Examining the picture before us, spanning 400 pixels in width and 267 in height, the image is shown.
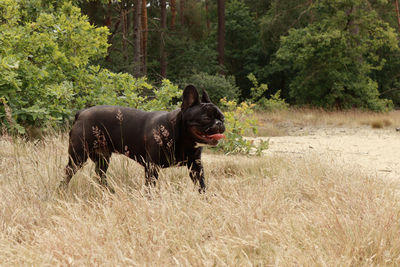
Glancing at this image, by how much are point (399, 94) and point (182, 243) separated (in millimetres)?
27479

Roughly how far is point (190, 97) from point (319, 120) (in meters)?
13.6

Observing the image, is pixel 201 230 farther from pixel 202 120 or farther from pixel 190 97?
pixel 190 97

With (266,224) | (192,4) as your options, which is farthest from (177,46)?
(266,224)

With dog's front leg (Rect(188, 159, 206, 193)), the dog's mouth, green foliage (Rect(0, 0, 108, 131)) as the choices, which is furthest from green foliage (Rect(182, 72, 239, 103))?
the dog's mouth

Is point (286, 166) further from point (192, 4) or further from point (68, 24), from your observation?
point (192, 4)

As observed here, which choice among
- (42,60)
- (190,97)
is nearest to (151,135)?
(190,97)

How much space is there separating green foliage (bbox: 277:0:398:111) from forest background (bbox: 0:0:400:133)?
0.18ft

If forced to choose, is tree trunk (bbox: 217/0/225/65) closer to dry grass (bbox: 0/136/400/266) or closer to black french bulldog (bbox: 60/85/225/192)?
black french bulldog (bbox: 60/85/225/192)

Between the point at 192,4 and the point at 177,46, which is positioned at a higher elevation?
the point at 192,4

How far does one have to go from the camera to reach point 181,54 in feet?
83.4

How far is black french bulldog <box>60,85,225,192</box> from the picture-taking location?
3193 millimetres

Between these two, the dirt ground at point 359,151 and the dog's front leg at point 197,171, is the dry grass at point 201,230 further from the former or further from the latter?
the dirt ground at point 359,151

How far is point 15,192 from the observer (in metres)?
3.48

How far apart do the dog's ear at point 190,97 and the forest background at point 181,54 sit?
1748 millimetres
